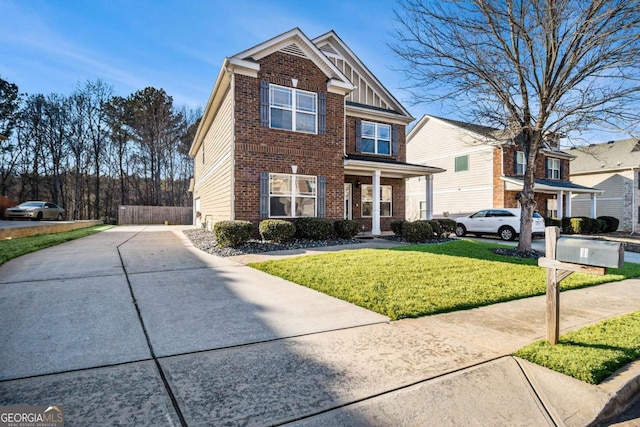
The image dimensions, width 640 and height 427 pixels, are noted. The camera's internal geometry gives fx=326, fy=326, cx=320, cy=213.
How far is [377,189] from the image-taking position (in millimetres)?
13961

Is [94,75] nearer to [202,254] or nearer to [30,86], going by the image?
[30,86]

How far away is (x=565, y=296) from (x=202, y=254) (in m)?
7.96

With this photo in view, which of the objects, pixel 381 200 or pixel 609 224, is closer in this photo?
pixel 381 200

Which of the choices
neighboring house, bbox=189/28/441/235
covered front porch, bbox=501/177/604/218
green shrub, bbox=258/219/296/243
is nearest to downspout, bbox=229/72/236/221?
neighboring house, bbox=189/28/441/235

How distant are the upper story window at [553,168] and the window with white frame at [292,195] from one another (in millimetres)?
20672

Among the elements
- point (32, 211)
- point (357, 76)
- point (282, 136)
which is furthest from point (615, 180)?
point (32, 211)

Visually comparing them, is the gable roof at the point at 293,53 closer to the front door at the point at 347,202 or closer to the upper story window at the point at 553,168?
the front door at the point at 347,202

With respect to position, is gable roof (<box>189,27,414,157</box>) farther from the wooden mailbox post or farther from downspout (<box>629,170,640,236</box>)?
downspout (<box>629,170,640,236</box>)

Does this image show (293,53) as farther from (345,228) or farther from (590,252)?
(590,252)

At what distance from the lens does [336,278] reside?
5961mm

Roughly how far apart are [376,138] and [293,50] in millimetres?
6032

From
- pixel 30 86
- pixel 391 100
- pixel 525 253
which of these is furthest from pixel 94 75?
pixel 525 253

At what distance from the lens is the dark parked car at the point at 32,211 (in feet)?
65.8

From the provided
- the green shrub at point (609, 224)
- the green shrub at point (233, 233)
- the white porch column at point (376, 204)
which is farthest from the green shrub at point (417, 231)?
the green shrub at point (609, 224)
